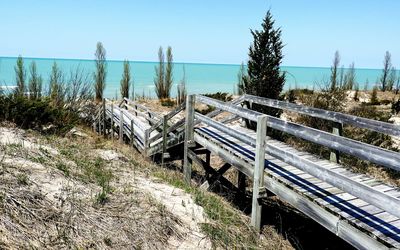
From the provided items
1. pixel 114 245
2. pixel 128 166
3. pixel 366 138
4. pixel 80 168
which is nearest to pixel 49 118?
pixel 128 166

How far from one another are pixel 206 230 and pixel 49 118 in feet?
19.9

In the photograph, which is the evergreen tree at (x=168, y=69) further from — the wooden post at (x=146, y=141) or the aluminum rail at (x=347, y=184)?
the aluminum rail at (x=347, y=184)

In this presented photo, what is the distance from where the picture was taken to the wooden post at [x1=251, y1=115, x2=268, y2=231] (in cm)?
470

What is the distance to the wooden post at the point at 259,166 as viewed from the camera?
470cm

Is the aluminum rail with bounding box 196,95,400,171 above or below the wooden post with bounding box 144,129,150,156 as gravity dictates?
above

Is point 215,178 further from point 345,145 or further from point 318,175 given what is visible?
point 345,145

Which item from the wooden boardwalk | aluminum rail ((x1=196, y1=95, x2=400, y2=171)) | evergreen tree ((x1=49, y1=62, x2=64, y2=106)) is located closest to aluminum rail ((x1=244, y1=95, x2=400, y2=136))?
the wooden boardwalk

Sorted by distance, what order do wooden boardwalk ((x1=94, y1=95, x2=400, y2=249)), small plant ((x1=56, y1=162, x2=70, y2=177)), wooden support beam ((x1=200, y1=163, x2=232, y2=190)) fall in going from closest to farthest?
wooden boardwalk ((x1=94, y1=95, x2=400, y2=249)), small plant ((x1=56, y1=162, x2=70, y2=177)), wooden support beam ((x1=200, y1=163, x2=232, y2=190))

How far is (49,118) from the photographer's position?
872cm

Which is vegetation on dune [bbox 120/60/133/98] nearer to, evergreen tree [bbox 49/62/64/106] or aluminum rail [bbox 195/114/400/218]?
evergreen tree [bbox 49/62/64/106]

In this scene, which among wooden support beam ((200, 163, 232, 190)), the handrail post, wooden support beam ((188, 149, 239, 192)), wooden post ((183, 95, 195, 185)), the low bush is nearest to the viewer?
wooden support beam ((200, 163, 232, 190))

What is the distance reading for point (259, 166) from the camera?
4820 millimetres

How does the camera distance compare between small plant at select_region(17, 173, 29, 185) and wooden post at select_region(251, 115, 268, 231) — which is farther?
wooden post at select_region(251, 115, 268, 231)

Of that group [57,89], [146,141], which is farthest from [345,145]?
[57,89]
